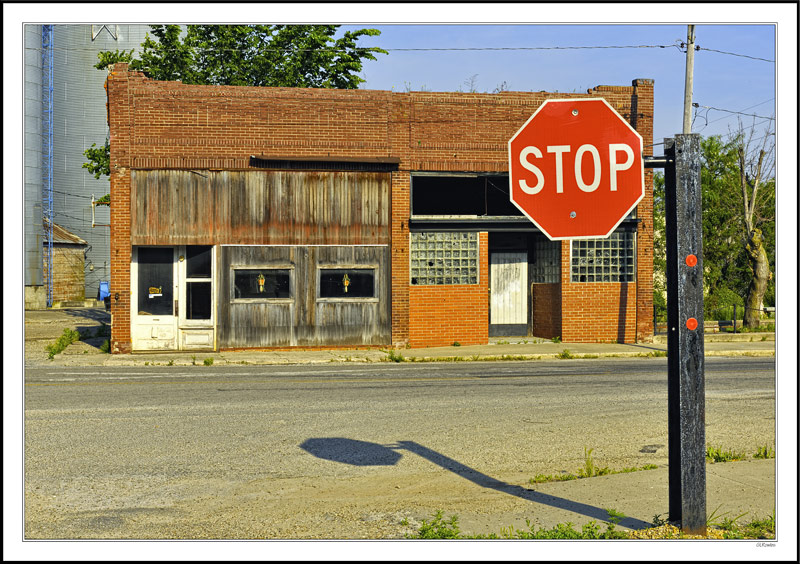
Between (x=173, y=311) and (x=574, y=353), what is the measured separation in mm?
10475

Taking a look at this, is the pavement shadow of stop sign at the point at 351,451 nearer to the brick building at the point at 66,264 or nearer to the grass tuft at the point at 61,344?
the grass tuft at the point at 61,344

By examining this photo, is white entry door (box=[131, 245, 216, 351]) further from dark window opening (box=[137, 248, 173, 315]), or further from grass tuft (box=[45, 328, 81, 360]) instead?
grass tuft (box=[45, 328, 81, 360])

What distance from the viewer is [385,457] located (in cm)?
871

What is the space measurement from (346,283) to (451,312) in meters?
3.04

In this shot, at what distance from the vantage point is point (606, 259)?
926 inches

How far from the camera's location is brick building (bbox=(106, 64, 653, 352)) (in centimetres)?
2127

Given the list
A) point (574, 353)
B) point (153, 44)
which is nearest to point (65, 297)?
point (153, 44)

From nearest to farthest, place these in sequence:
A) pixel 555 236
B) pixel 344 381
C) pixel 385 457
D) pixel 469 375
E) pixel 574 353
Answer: pixel 555 236
pixel 385 457
pixel 344 381
pixel 469 375
pixel 574 353

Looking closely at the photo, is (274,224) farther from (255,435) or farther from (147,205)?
(255,435)

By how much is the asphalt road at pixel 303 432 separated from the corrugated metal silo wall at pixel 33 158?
34042 millimetres

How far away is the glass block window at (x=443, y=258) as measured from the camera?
894 inches

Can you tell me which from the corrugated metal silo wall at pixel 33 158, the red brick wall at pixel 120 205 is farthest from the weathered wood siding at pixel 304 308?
the corrugated metal silo wall at pixel 33 158

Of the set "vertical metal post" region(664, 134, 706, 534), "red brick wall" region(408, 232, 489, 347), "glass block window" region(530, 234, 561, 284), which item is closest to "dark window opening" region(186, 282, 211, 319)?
"red brick wall" region(408, 232, 489, 347)

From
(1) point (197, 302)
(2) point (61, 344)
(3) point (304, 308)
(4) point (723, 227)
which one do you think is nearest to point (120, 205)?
(1) point (197, 302)
